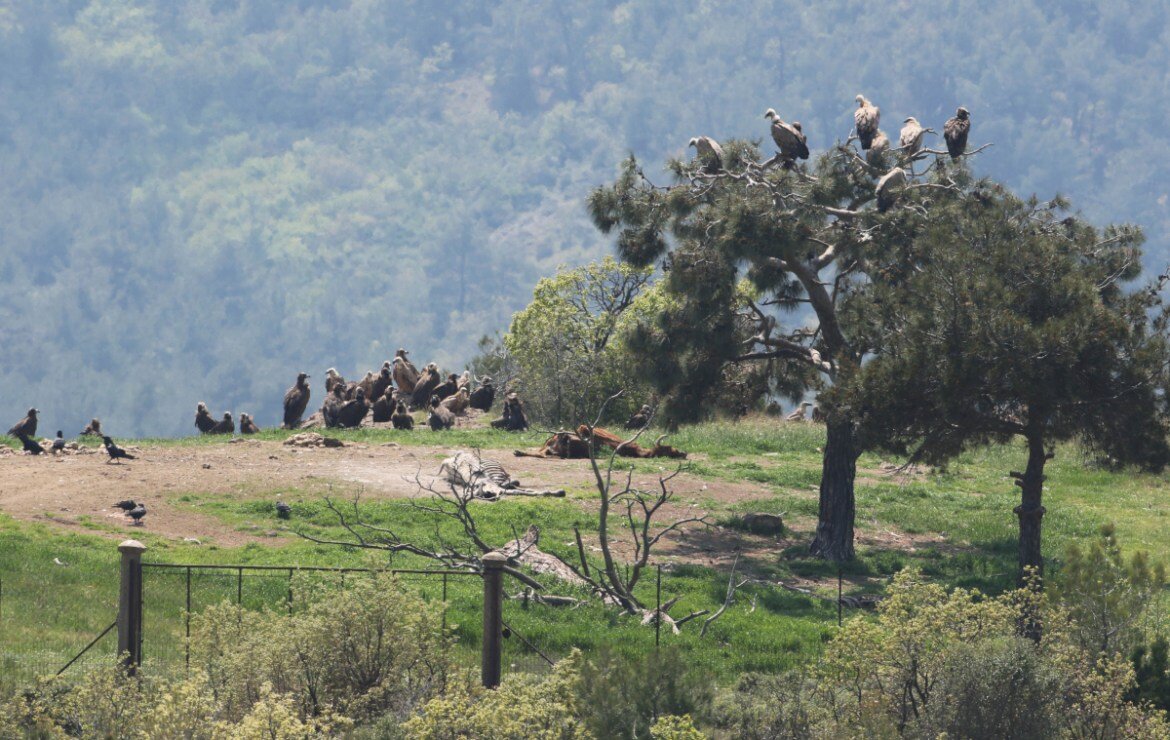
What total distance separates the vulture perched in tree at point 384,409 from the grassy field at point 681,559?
16.1ft

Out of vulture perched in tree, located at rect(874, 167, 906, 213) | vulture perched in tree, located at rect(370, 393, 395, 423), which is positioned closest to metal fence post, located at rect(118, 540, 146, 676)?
vulture perched in tree, located at rect(874, 167, 906, 213)

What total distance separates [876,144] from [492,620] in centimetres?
1500

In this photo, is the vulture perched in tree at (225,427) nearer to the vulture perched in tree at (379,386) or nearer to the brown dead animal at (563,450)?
the vulture perched in tree at (379,386)

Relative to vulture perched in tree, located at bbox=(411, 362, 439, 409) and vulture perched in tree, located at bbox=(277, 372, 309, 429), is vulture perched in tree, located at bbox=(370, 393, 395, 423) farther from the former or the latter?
vulture perched in tree, located at bbox=(411, 362, 439, 409)

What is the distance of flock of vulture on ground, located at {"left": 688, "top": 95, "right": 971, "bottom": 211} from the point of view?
1000 inches

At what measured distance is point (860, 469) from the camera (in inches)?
1452

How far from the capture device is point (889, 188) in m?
25.3

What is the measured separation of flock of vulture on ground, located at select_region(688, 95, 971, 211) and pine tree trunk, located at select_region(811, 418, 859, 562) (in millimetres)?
4254

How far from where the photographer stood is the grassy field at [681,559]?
18422 millimetres

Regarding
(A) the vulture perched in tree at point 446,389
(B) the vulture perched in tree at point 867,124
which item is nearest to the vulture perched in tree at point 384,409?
(A) the vulture perched in tree at point 446,389

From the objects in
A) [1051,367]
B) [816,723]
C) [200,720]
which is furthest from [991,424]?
[200,720]

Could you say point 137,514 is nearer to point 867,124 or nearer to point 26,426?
point 26,426

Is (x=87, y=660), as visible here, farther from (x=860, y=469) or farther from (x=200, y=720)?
(x=860, y=469)

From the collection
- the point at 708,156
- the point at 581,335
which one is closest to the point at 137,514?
the point at 708,156
